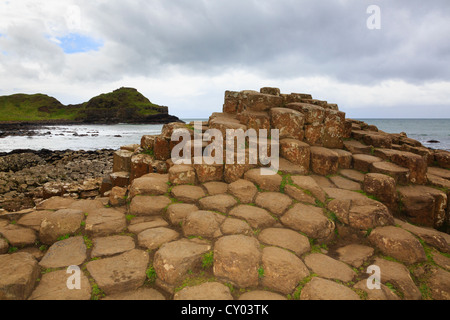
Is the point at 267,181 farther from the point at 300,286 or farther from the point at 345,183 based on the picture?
the point at 300,286

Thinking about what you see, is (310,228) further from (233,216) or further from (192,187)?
(192,187)

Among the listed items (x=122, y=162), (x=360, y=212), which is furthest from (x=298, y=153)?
(x=122, y=162)

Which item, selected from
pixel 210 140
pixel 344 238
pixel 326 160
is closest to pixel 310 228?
pixel 344 238

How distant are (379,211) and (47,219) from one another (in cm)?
595

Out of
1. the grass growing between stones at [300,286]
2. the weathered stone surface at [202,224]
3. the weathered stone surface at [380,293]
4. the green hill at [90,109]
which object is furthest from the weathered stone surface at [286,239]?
the green hill at [90,109]

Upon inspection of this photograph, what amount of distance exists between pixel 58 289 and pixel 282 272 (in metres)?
2.79

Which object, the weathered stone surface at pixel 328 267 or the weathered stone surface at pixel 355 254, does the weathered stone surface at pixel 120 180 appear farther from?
the weathered stone surface at pixel 355 254

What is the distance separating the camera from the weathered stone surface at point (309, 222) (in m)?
3.93

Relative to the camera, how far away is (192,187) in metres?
5.25

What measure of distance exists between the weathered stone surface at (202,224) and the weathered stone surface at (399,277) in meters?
2.40

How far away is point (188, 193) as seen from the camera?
4.94 m

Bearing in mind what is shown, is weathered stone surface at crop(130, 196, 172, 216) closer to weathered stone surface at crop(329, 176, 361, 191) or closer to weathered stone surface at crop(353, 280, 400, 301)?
weathered stone surface at crop(353, 280, 400, 301)

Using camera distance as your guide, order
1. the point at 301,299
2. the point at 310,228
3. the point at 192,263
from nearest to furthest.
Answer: the point at 301,299 < the point at 192,263 < the point at 310,228

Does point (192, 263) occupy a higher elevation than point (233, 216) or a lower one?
lower
